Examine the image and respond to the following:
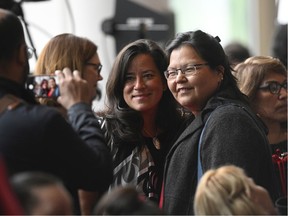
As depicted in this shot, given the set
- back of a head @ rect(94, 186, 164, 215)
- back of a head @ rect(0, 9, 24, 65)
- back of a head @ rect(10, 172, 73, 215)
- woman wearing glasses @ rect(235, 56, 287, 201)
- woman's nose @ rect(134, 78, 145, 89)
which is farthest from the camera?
woman wearing glasses @ rect(235, 56, 287, 201)

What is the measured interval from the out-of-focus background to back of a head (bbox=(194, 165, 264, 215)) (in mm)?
3468

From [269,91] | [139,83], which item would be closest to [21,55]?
[139,83]

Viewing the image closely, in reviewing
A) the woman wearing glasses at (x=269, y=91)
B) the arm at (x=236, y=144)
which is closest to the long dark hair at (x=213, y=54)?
the arm at (x=236, y=144)

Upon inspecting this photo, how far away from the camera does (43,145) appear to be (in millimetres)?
3129

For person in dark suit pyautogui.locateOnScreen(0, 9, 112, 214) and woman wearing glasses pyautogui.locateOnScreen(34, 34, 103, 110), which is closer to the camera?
person in dark suit pyautogui.locateOnScreen(0, 9, 112, 214)

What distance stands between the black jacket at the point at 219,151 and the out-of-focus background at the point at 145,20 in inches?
104

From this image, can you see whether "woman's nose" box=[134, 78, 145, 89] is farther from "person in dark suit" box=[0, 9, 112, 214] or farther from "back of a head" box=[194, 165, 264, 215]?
"back of a head" box=[194, 165, 264, 215]

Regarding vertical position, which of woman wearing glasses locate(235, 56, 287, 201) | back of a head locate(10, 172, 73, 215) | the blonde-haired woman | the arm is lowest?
woman wearing glasses locate(235, 56, 287, 201)

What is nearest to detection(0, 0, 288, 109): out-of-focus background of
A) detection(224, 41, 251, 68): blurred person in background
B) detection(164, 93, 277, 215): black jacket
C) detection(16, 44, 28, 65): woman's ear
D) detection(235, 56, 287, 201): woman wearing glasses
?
detection(224, 41, 251, 68): blurred person in background

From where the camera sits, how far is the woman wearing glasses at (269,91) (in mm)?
4770

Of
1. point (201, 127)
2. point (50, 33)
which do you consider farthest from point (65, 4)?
point (201, 127)

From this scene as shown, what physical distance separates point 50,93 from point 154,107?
1.09m

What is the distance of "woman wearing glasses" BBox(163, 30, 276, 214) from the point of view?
373 centimetres

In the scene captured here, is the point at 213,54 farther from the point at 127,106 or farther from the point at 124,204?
the point at 124,204
